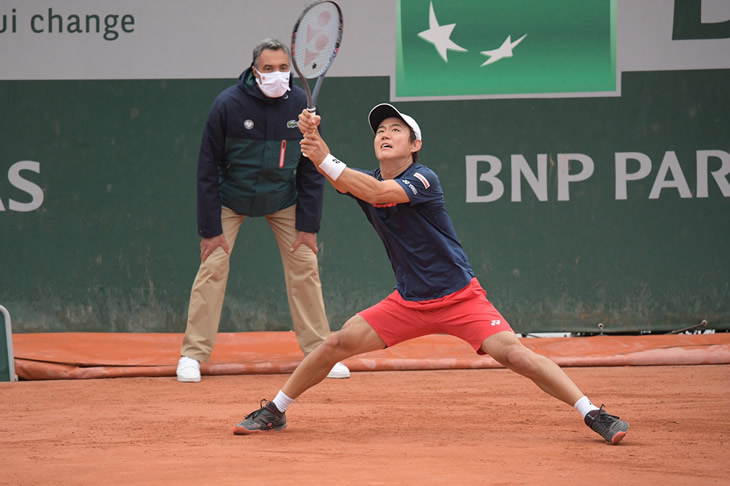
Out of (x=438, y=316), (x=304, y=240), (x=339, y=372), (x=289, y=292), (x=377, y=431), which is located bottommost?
(x=339, y=372)

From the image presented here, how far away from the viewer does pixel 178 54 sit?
710 cm

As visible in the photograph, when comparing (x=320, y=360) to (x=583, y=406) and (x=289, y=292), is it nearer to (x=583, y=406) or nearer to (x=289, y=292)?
(x=583, y=406)

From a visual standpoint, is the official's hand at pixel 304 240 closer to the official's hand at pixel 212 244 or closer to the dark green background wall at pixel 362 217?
the official's hand at pixel 212 244

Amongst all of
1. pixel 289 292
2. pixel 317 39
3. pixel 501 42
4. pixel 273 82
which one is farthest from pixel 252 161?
pixel 501 42

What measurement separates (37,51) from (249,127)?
2196mm

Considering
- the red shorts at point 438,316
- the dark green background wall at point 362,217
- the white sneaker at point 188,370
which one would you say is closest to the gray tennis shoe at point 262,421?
the red shorts at point 438,316

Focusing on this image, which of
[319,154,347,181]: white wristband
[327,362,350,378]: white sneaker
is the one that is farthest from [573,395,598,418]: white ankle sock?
[327,362,350,378]: white sneaker

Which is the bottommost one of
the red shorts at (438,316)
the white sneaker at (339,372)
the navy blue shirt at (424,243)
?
the white sneaker at (339,372)

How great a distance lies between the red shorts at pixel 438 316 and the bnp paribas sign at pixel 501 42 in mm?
3134

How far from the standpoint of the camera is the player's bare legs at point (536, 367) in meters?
3.99

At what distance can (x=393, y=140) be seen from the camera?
428 centimetres

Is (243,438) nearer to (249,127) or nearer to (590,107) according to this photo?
(249,127)

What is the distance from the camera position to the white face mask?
18.7ft

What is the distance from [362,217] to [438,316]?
3.05m
